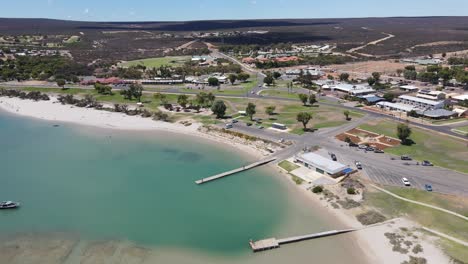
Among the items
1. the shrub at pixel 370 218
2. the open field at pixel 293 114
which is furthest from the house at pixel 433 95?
the shrub at pixel 370 218

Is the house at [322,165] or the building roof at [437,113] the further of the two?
the building roof at [437,113]

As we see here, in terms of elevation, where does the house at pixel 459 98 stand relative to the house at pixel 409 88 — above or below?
below

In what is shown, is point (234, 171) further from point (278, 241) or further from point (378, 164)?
point (378, 164)

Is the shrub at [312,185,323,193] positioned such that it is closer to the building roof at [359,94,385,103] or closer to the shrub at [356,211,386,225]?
the shrub at [356,211,386,225]

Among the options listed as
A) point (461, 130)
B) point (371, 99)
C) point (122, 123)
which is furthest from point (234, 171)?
point (371, 99)

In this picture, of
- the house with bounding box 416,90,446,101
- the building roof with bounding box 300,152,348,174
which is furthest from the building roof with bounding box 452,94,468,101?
Result: the building roof with bounding box 300,152,348,174

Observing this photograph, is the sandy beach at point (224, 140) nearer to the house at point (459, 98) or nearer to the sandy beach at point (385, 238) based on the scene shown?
the sandy beach at point (385, 238)
